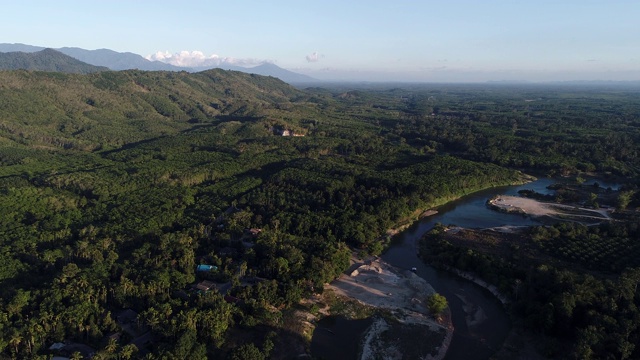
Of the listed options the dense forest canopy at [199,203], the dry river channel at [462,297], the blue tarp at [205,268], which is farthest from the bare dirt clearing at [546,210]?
the blue tarp at [205,268]

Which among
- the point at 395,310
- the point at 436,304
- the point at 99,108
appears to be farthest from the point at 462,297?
the point at 99,108

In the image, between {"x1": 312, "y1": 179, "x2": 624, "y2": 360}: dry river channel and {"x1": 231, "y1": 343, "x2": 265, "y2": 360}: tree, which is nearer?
{"x1": 231, "y1": 343, "x2": 265, "y2": 360}: tree

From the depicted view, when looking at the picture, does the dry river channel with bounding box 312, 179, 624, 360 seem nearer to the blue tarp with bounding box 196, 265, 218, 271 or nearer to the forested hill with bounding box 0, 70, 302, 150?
the blue tarp with bounding box 196, 265, 218, 271

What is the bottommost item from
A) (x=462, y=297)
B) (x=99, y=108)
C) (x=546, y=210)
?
(x=462, y=297)

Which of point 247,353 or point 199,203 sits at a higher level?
point 199,203

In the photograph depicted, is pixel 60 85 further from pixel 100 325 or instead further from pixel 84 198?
pixel 100 325

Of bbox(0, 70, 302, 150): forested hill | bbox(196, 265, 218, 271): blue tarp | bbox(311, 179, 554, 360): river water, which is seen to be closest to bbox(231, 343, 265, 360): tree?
bbox(311, 179, 554, 360): river water

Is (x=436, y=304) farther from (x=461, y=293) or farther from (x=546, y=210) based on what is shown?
(x=546, y=210)
